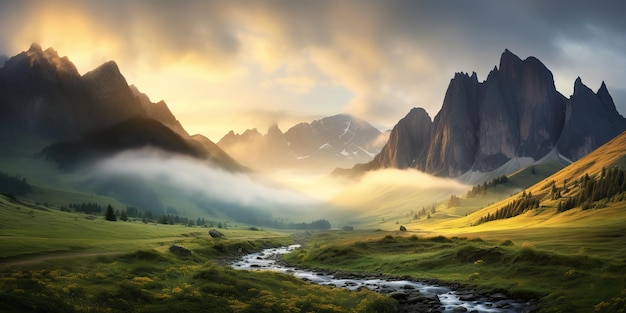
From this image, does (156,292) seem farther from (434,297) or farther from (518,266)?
(518,266)

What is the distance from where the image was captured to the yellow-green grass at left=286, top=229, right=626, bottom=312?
159 feet

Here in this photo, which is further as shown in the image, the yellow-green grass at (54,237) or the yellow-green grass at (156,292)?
the yellow-green grass at (54,237)

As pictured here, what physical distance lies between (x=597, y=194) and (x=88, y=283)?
187183 mm

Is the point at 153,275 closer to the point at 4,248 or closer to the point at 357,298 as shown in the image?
the point at 4,248

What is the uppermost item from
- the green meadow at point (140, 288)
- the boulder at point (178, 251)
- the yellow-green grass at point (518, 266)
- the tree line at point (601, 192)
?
the tree line at point (601, 192)

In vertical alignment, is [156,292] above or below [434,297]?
below

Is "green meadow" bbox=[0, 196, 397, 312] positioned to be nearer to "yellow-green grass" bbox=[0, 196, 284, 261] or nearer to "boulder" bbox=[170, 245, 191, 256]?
"yellow-green grass" bbox=[0, 196, 284, 261]

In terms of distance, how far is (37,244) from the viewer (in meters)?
77.4

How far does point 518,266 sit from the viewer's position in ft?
221

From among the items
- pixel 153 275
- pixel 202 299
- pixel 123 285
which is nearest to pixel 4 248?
pixel 153 275

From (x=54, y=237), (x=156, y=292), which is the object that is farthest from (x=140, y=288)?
(x=54, y=237)

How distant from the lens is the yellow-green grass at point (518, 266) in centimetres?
4847

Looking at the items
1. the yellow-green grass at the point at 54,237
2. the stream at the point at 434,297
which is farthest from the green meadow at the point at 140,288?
the stream at the point at 434,297

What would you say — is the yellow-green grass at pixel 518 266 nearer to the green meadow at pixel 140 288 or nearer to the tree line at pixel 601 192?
the green meadow at pixel 140 288
